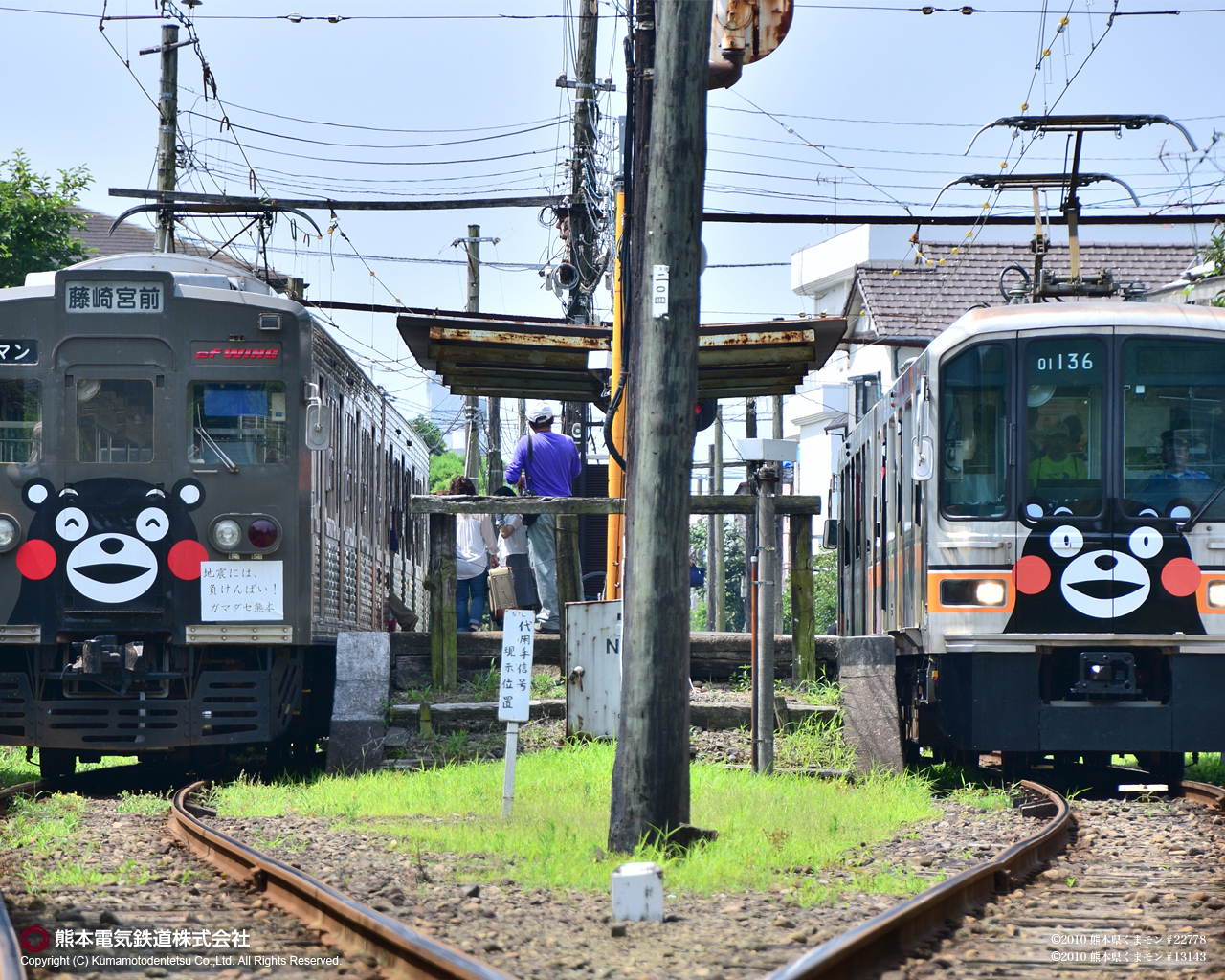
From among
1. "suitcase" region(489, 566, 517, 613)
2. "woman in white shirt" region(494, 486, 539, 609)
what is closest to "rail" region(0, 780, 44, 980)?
"suitcase" region(489, 566, 517, 613)

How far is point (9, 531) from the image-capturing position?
10508mm

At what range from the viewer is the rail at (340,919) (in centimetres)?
441

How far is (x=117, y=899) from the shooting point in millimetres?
6066

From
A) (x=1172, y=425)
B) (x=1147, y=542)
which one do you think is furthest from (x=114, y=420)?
(x=1172, y=425)

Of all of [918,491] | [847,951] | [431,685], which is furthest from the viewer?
[431,685]

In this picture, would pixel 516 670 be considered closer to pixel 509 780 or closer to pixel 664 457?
pixel 509 780

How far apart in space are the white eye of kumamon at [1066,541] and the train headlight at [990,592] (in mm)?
420

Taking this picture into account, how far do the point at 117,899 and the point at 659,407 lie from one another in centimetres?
334

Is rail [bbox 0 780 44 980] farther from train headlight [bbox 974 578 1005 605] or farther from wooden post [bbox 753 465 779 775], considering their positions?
train headlight [bbox 974 578 1005 605]

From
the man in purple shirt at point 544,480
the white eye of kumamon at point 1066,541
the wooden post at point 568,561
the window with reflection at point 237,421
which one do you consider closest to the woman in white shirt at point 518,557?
the man in purple shirt at point 544,480

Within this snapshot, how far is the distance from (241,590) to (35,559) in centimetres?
143

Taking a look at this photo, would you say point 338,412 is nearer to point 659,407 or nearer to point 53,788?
point 53,788

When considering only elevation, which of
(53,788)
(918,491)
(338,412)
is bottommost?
(53,788)

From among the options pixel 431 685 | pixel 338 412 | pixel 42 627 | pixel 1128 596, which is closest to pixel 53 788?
pixel 42 627
